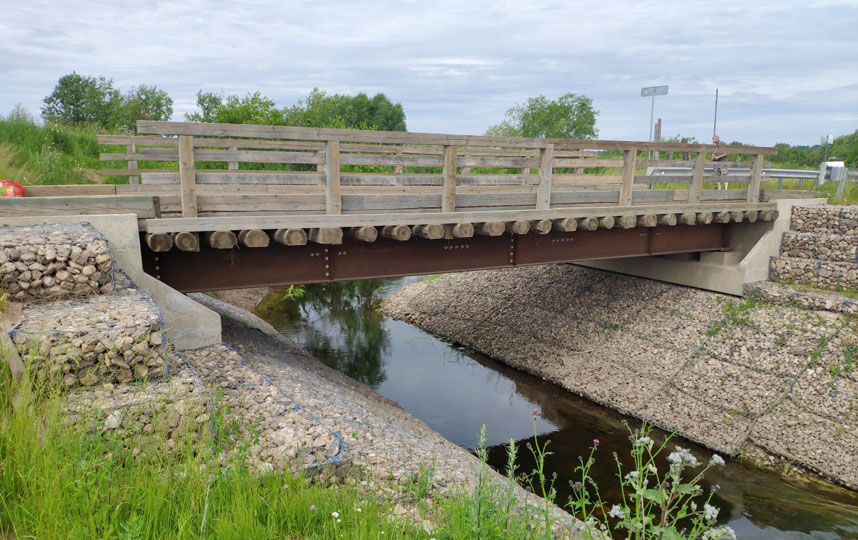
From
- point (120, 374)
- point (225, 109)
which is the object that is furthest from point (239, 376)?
point (225, 109)

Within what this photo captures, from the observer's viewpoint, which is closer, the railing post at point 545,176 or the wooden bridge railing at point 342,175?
the wooden bridge railing at point 342,175

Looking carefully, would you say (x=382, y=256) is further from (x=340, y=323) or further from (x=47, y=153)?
(x=47, y=153)

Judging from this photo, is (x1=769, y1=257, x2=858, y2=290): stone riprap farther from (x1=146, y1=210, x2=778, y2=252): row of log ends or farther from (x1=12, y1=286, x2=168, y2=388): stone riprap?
(x1=12, y1=286, x2=168, y2=388): stone riprap

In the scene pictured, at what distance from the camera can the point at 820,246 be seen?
1520 centimetres

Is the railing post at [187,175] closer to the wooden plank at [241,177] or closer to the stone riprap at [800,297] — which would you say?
the wooden plank at [241,177]

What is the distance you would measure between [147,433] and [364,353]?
12.4 meters

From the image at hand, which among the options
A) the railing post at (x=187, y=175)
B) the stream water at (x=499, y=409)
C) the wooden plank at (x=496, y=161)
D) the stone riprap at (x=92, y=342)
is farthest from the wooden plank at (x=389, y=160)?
the stream water at (x=499, y=409)

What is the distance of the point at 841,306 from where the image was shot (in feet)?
42.9

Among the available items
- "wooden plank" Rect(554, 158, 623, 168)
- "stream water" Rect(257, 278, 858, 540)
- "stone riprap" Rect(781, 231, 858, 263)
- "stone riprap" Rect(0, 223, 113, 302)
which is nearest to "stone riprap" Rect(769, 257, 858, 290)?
"stone riprap" Rect(781, 231, 858, 263)

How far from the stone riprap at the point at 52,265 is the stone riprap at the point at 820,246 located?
1656 cm

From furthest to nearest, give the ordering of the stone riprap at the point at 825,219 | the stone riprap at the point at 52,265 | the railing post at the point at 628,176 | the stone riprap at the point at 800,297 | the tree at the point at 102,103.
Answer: the tree at the point at 102,103, the stone riprap at the point at 825,219, the stone riprap at the point at 800,297, the railing post at the point at 628,176, the stone riprap at the point at 52,265

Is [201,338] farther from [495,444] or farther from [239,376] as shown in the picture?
[495,444]

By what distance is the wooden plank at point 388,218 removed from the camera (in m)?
8.42

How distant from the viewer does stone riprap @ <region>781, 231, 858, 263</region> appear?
48.0 feet
